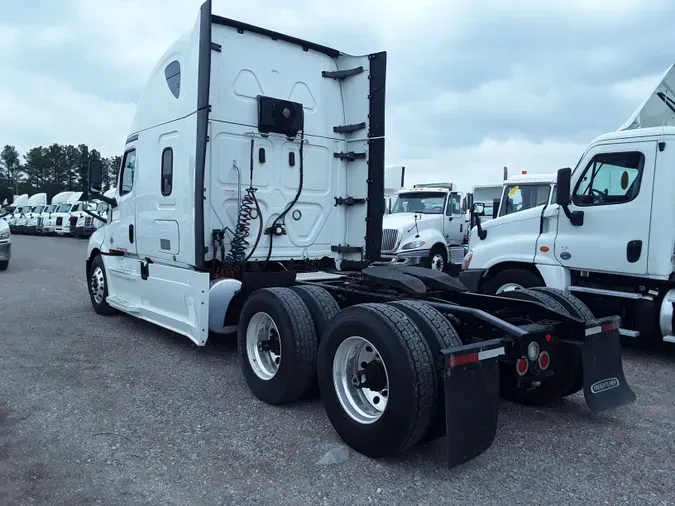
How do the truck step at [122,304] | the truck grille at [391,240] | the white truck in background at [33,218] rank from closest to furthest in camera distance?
1. the truck step at [122,304]
2. the truck grille at [391,240]
3. the white truck in background at [33,218]

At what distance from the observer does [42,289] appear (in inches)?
421

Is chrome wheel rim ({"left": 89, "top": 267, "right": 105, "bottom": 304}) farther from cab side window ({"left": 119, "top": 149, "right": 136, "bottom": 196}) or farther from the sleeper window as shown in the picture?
the sleeper window

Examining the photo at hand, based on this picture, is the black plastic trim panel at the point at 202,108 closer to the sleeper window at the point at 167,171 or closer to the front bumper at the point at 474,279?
the sleeper window at the point at 167,171

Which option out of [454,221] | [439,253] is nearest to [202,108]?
[439,253]

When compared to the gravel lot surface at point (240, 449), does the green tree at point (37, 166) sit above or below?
above

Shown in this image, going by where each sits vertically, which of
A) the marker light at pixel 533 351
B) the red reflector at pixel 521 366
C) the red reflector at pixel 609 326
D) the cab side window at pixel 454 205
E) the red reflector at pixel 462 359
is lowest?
the red reflector at pixel 521 366

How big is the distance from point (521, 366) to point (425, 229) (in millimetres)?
10283

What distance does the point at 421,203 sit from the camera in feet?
48.1

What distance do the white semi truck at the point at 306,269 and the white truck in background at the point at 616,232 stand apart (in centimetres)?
200

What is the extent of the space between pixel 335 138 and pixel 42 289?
7293 mm

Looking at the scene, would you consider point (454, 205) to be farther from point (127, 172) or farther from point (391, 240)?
point (127, 172)

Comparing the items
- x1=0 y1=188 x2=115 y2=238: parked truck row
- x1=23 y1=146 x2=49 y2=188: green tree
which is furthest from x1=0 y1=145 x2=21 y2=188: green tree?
x1=0 y1=188 x2=115 y2=238: parked truck row

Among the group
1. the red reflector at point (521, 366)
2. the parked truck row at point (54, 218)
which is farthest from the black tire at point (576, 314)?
the parked truck row at point (54, 218)

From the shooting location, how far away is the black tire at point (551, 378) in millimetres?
4031
